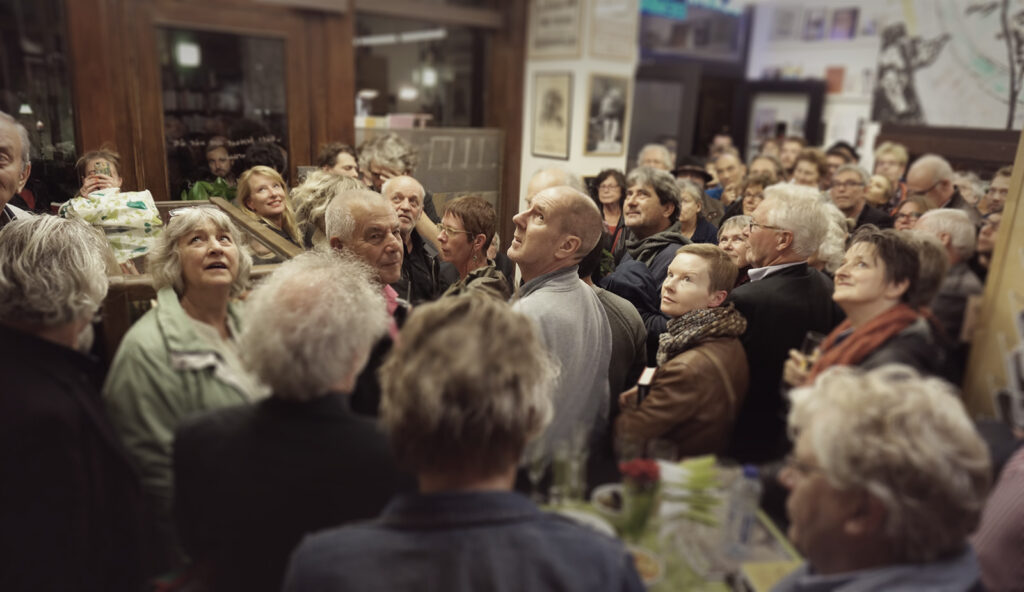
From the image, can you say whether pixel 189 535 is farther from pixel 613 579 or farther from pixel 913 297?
pixel 913 297

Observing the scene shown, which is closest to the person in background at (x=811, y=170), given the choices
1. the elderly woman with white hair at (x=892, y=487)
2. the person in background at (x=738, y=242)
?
the person in background at (x=738, y=242)

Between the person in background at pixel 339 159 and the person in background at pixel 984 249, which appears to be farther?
the person in background at pixel 339 159

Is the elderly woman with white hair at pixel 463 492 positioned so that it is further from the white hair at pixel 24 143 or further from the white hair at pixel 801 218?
the white hair at pixel 24 143

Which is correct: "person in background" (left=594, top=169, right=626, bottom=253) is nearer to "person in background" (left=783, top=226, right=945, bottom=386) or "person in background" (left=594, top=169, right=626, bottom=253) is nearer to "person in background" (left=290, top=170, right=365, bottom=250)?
"person in background" (left=290, top=170, right=365, bottom=250)

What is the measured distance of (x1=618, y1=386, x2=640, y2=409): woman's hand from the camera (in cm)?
217

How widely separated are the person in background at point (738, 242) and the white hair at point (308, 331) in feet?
6.08

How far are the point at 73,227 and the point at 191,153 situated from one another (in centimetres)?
106

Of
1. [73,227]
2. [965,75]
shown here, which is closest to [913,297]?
[73,227]

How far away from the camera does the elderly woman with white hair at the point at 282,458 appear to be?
143 cm

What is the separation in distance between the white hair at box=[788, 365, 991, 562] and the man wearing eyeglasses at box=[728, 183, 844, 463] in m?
0.26

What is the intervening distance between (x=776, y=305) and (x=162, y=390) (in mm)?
1736

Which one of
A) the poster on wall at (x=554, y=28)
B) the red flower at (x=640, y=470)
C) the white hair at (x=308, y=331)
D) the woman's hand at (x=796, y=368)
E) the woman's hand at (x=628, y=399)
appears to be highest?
the poster on wall at (x=554, y=28)

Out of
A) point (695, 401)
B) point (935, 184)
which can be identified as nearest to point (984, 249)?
point (695, 401)

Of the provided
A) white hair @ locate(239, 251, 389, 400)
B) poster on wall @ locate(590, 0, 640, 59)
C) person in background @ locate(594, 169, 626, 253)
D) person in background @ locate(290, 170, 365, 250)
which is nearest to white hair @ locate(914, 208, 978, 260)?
white hair @ locate(239, 251, 389, 400)
